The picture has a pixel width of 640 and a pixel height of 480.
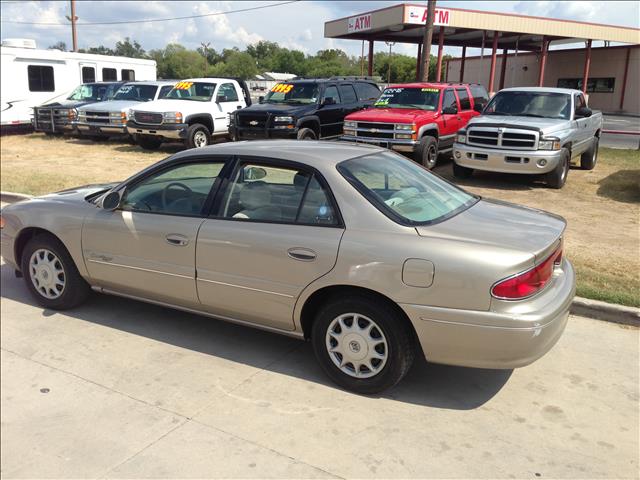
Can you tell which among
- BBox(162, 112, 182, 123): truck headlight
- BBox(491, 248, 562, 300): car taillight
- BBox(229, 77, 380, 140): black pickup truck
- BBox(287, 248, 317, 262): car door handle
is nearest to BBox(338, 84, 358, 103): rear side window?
BBox(229, 77, 380, 140): black pickup truck

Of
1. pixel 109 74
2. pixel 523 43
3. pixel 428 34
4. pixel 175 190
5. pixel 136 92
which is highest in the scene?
pixel 523 43

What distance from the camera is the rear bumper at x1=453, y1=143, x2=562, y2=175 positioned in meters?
10.3

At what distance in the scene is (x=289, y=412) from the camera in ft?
11.6

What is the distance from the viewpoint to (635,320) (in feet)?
16.1

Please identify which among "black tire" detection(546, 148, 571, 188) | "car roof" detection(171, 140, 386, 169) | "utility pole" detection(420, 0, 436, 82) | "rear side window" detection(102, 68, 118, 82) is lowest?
"black tire" detection(546, 148, 571, 188)

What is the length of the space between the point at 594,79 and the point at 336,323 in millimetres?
45541

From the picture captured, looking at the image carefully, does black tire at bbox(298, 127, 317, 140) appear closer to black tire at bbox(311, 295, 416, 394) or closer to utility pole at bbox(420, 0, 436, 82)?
utility pole at bbox(420, 0, 436, 82)

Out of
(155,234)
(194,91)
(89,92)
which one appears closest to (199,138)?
(194,91)

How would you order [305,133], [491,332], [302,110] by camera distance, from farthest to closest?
[302,110], [305,133], [491,332]

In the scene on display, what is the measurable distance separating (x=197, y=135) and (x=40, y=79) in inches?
341

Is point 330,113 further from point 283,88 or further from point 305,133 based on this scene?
point 283,88

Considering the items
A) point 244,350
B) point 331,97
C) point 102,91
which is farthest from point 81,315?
point 102,91

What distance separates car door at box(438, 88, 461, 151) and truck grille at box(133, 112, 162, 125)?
24.6 feet

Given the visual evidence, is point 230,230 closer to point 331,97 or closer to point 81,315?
point 81,315
